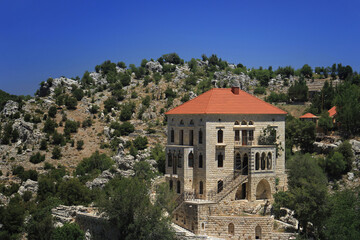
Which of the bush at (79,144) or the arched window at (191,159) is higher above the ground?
the bush at (79,144)

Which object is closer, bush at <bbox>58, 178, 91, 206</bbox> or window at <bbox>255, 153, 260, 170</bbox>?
window at <bbox>255, 153, 260, 170</bbox>

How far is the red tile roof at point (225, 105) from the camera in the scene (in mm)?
51719

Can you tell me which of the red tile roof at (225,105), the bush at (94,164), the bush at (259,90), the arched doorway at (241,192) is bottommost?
the arched doorway at (241,192)

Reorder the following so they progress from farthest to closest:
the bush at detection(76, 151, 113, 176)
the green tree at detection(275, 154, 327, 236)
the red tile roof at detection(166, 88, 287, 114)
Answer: the bush at detection(76, 151, 113, 176), the red tile roof at detection(166, 88, 287, 114), the green tree at detection(275, 154, 327, 236)

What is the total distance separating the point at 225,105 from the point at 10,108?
6860 centimetres

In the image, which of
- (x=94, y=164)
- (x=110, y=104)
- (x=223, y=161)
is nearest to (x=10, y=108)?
(x=110, y=104)

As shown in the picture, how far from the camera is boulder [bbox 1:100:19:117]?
105m

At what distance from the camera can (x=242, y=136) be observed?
52.2m

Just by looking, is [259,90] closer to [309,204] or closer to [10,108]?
[10,108]

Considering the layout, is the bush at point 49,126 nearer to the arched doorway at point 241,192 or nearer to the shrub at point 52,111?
the shrub at point 52,111

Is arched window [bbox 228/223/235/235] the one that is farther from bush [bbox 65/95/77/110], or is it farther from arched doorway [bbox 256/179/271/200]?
bush [bbox 65/95/77/110]

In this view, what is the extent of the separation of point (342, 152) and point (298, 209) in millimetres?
28803

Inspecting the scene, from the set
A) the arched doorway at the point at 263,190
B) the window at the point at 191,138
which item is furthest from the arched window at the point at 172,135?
the arched doorway at the point at 263,190

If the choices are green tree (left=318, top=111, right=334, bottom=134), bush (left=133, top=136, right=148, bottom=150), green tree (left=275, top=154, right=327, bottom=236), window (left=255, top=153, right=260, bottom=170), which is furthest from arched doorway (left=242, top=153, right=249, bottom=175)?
bush (left=133, top=136, right=148, bottom=150)
